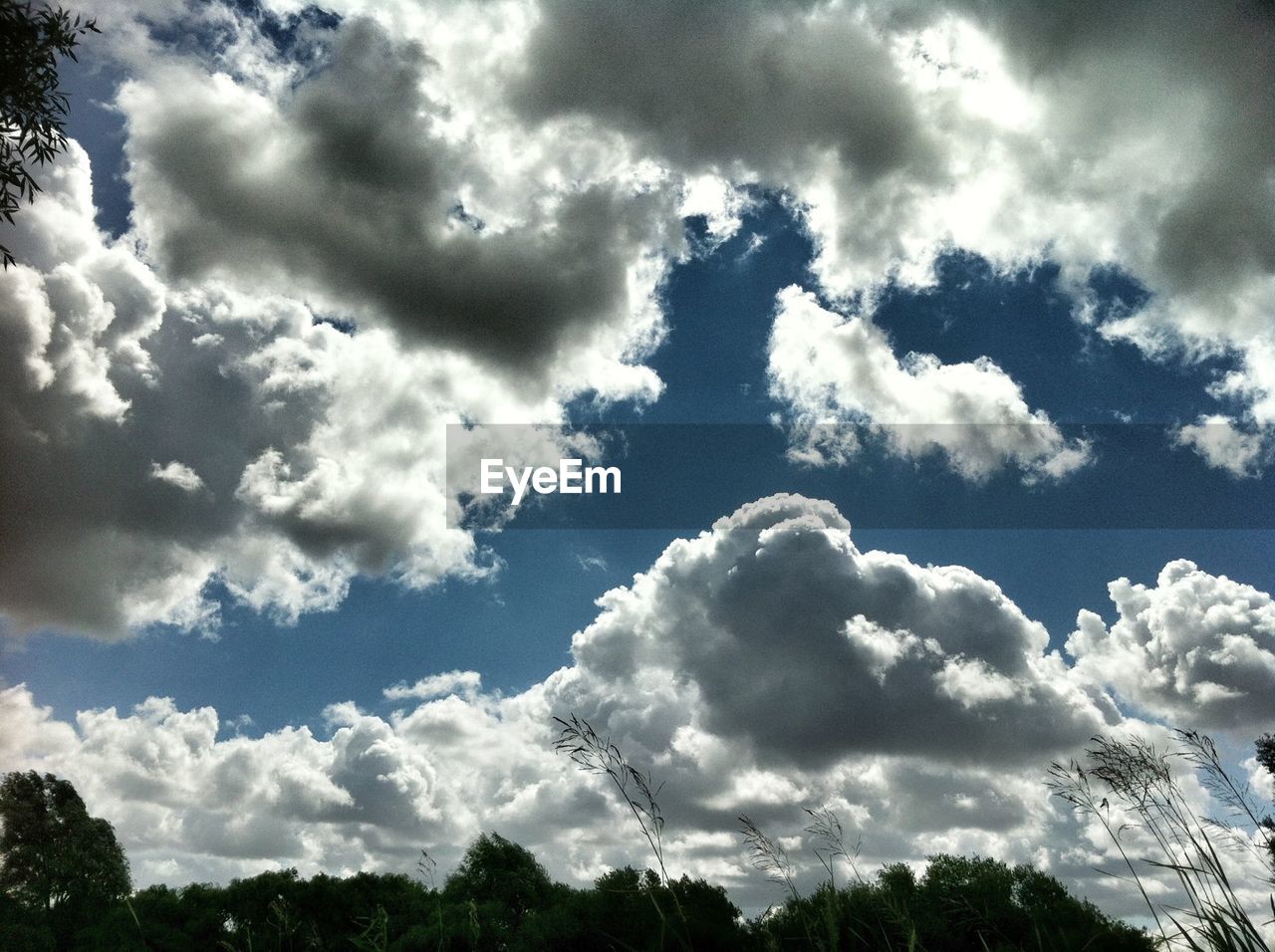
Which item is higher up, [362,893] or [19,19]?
[19,19]

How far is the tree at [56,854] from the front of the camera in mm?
55094

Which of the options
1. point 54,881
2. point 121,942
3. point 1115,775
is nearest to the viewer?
point 1115,775

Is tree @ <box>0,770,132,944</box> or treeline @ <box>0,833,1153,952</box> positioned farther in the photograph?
tree @ <box>0,770,132,944</box>

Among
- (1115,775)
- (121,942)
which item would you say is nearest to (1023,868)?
(121,942)

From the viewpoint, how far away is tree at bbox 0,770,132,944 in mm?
55094

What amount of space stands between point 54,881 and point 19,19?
2368 inches

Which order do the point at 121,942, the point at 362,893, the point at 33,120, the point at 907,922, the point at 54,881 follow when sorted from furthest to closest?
the point at 362,893, the point at 54,881, the point at 121,942, the point at 33,120, the point at 907,922

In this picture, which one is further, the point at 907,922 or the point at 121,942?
the point at 121,942

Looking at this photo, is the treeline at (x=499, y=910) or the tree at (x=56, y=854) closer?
the treeline at (x=499, y=910)

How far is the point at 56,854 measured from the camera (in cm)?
5847

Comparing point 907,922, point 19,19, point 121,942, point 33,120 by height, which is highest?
point 19,19

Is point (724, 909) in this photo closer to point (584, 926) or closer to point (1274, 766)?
point (584, 926)

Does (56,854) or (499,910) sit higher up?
(56,854)

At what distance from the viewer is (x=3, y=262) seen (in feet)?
47.0
